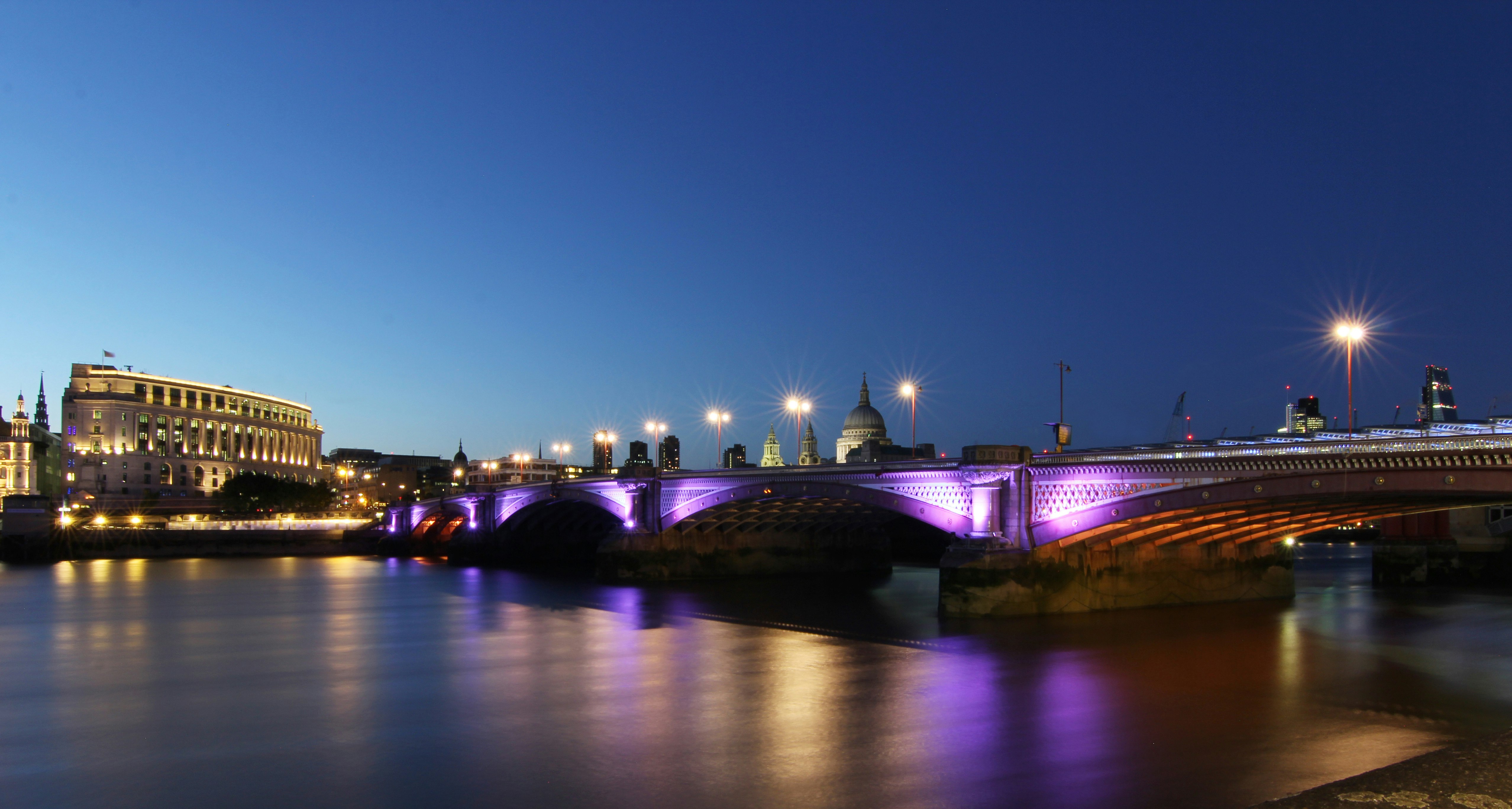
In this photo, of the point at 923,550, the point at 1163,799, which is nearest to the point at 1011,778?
the point at 1163,799

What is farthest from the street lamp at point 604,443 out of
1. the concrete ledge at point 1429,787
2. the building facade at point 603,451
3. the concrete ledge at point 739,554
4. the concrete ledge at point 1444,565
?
the concrete ledge at point 1429,787

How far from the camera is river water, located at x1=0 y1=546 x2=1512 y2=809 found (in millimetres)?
15258

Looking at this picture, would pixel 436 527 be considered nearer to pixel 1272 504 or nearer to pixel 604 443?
pixel 604 443

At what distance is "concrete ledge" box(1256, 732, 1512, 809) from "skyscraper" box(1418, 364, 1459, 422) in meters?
36.5

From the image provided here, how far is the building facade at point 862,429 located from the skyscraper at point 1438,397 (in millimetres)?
120587

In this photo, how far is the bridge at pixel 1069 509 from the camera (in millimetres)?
26297

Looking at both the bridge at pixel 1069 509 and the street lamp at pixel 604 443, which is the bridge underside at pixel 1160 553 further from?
the street lamp at pixel 604 443

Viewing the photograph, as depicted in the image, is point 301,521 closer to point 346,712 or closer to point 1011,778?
point 346,712

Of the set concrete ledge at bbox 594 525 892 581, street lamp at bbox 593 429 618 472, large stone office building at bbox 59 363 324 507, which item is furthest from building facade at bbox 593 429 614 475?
large stone office building at bbox 59 363 324 507

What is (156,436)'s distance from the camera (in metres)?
155

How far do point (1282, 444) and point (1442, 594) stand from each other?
89.4ft

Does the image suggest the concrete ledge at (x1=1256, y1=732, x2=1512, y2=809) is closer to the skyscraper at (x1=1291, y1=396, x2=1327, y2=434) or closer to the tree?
the skyscraper at (x1=1291, y1=396, x2=1327, y2=434)

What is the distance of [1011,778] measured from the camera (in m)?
15.5

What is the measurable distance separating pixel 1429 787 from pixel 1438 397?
49.8 meters
